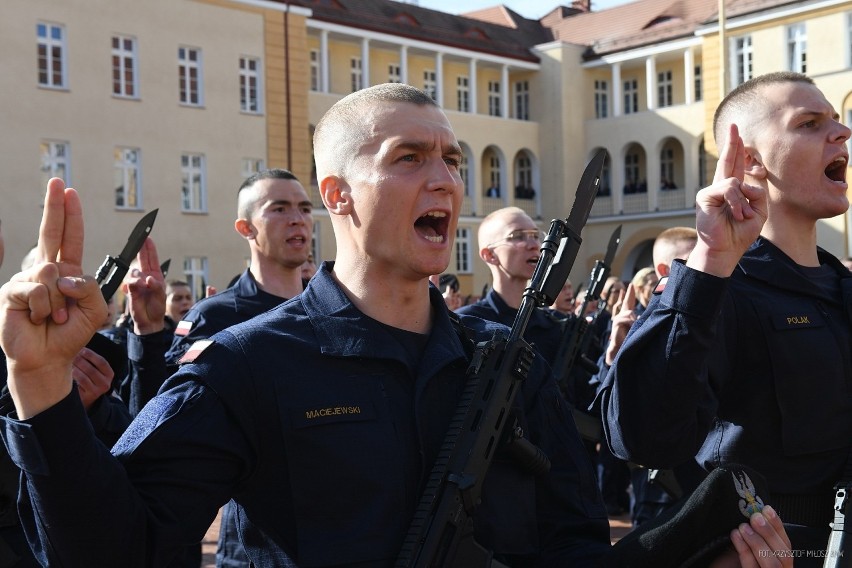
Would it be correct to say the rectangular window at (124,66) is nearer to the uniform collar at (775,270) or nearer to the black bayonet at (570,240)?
the uniform collar at (775,270)

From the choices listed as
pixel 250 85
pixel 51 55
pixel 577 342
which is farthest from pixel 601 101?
pixel 577 342

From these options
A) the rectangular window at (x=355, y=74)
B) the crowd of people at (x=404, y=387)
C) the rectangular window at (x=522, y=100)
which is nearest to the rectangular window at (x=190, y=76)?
the rectangular window at (x=355, y=74)

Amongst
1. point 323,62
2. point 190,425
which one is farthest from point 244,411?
point 323,62

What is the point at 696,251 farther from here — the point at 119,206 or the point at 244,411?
the point at 119,206

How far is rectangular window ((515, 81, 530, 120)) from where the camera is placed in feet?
149

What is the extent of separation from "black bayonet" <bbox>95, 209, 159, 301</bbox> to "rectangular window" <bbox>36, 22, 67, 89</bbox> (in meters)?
26.2

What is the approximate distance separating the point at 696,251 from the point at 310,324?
107 cm

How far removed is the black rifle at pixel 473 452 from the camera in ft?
8.34

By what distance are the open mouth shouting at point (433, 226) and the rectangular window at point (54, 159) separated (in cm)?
2735

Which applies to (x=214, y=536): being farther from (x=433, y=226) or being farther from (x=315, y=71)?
(x=315, y=71)

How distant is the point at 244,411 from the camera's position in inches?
103

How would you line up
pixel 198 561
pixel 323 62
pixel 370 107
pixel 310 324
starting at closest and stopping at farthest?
pixel 310 324, pixel 370 107, pixel 198 561, pixel 323 62

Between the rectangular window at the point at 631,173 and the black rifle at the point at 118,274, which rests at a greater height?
the rectangular window at the point at 631,173

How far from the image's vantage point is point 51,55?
29.4 meters
